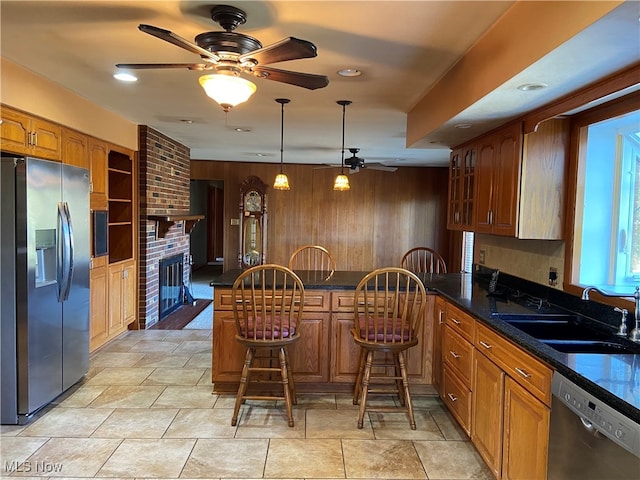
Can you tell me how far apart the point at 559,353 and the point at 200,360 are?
325cm

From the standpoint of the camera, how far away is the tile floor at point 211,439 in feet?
8.05

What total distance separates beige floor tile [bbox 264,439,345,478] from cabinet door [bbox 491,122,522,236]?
1.78 meters

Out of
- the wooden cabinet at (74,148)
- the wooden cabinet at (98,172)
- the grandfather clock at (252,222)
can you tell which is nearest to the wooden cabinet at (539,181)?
the wooden cabinet at (74,148)

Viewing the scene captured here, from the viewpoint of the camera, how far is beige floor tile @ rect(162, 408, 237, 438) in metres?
2.84

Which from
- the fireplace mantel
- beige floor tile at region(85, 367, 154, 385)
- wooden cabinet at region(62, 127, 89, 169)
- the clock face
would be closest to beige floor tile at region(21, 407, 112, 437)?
beige floor tile at region(85, 367, 154, 385)

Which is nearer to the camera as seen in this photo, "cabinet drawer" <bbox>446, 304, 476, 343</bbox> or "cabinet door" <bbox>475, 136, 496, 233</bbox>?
"cabinet drawer" <bbox>446, 304, 476, 343</bbox>

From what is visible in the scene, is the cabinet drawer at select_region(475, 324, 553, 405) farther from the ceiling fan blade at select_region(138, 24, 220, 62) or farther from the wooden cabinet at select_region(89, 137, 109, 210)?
the wooden cabinet at select_region(89, 137, 109, 210)

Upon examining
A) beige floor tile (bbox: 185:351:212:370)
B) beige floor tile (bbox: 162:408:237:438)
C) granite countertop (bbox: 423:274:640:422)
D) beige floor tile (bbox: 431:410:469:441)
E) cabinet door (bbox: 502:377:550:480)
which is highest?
granite countertop (bbox: 423:274:640:422)

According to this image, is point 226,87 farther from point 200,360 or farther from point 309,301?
point 200,360

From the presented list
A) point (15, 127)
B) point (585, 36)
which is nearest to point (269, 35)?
point (585, 36)

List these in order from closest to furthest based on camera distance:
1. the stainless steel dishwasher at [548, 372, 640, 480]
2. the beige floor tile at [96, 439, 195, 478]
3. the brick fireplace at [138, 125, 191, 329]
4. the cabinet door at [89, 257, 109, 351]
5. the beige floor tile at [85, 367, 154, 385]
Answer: the stainless steel dishwasher at [548, 372, 640, 480] < the beige floor tile at [96, 439, 195, 478] < the beige floor tile at [85, 367, 154, 385] < the cabinet door at [89, 257, 109, 351] < the brick fireplace at [138, 125, 191, 329]

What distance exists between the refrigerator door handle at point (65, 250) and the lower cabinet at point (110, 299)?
1.06 meters

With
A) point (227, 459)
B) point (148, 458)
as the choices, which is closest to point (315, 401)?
point (227, 459)

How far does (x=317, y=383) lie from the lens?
3.46 m
